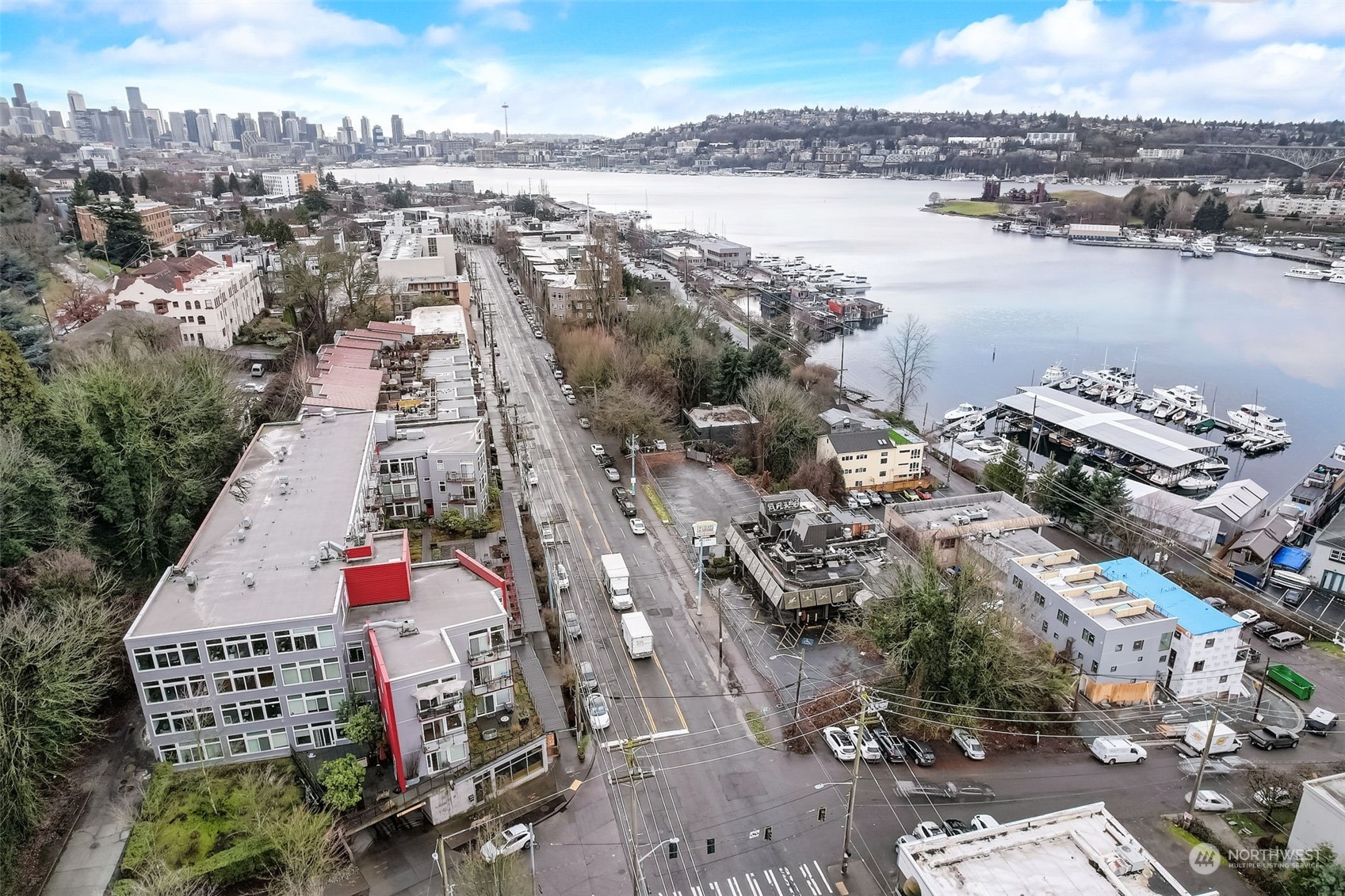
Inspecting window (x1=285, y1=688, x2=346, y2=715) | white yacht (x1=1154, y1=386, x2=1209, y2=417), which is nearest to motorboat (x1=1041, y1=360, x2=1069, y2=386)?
white yacht (x1=1154, y1=386, x2=1209, y2=417)

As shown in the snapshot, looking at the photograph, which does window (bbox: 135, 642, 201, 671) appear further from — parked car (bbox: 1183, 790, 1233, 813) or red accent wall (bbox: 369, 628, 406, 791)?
parked car (bbox: 1183, 790, 1233, 813)

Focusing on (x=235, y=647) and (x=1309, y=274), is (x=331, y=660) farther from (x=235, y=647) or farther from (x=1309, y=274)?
(x=1309, y=274)

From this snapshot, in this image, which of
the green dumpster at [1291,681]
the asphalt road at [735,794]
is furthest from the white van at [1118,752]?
the green dumpster at [1291,681]

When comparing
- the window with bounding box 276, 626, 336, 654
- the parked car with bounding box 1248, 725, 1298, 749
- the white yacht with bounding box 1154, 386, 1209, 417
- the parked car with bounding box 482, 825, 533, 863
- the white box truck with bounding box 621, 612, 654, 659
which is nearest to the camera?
the parked car with bounding box 482, 825, 533, 863

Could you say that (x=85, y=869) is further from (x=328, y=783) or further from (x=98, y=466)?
(x=98, y=466)

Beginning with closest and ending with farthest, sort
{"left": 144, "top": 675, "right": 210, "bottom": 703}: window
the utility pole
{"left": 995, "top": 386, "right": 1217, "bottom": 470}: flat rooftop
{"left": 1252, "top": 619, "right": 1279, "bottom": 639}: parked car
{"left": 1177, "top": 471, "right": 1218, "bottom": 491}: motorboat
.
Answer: the utility pole
{"left": 144, "top": 675, "right": 210, "bottom": 703}: window
{"left": 1252, "top": 619, "right": 1279, "bottom": 639}: parked car
{"left": 1177, "top": 471, "right": 1218, "bottom": 491}: motorboat
{"left": 995, "top": 386, "right": 1217, "bottom": 470}: flat rooftop

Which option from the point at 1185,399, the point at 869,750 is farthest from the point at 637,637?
the point at 1185,399

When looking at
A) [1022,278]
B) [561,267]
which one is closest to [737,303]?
[561,267]
